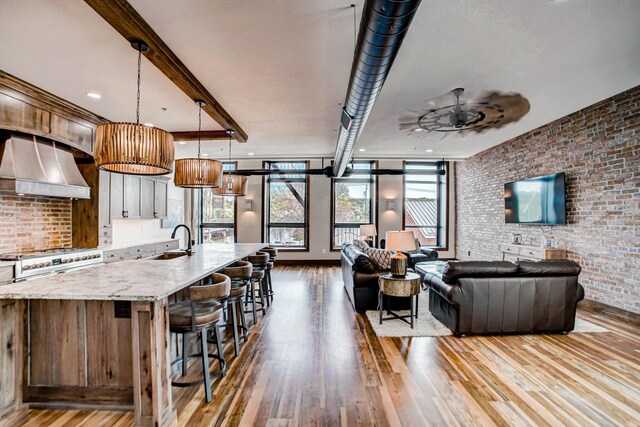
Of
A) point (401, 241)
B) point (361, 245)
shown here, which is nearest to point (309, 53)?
point (401, 241)

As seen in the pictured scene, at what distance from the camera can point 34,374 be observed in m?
2.13

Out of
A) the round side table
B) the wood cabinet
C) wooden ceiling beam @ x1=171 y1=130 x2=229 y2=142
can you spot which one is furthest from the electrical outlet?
wooden ceiling beam @ x1=171 y1=130 x2=229 y2=142

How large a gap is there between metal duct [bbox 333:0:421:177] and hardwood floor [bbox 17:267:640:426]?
250 centimetres

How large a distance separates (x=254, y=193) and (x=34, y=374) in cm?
687

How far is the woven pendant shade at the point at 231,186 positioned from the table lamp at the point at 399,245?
2.67 meters

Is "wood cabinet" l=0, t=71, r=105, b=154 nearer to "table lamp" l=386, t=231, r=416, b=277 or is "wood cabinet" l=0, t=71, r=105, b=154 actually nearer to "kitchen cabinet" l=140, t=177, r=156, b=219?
"kitchen cabinet" l=140, t=177, r=156, b=219

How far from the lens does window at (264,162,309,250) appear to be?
8789 millimetres

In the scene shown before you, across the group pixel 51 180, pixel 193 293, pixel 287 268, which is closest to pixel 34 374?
pixel 193 293

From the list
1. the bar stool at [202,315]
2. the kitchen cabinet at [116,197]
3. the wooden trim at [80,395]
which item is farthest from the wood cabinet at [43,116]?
the bar stool at [202,315]

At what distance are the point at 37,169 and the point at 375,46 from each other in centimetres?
421

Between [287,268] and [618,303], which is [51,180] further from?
[618,303]

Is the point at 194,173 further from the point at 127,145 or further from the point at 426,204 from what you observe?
the point at 426,204

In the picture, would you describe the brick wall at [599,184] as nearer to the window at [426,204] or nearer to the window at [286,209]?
the window at [426,204]

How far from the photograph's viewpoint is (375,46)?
1.92m
